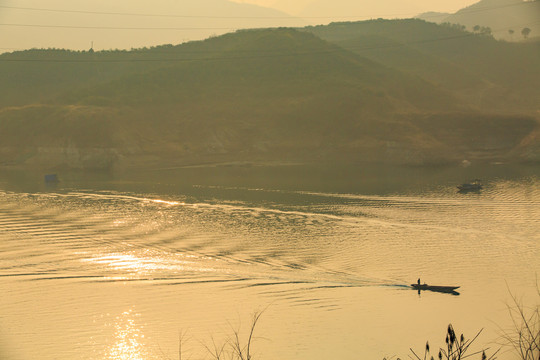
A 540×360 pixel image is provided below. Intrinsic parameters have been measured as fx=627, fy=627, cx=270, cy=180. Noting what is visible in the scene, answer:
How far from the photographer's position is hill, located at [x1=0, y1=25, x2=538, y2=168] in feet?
411

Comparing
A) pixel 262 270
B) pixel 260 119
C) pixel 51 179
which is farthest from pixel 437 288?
pixel 260 119

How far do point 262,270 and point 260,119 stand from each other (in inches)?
4003

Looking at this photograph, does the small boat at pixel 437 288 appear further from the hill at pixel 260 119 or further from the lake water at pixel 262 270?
the hill at pixel 260 119

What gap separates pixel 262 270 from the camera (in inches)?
1660

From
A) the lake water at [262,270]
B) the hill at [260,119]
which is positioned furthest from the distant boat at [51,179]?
the hill at [260,119]

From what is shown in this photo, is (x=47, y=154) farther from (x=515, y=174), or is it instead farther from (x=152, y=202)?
(x=515, y=174)

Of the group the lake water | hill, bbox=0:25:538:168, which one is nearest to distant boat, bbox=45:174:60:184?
the lake water

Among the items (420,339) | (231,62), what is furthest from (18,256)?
(231,62)

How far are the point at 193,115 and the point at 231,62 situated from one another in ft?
114

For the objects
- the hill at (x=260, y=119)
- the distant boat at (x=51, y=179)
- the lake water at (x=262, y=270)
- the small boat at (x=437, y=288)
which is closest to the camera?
the lake water at (x=262, y=270)

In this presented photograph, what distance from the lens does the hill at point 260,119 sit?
125 meters

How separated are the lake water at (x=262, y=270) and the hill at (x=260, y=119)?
46.6 meters

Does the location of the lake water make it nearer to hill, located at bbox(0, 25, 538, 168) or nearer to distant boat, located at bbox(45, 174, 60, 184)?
distant boat, located at bbox(45, 174, 60, 184)

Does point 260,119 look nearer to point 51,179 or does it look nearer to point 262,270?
point 51,179
